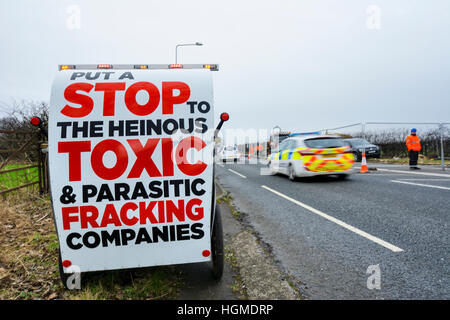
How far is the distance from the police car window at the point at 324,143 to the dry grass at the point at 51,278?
663cm

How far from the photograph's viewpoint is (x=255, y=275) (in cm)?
269

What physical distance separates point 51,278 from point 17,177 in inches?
188

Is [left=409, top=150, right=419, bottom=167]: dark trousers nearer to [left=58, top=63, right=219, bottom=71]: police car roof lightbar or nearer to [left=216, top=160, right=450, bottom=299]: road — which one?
[left=216, top=160, right=450, bottom=299]: road

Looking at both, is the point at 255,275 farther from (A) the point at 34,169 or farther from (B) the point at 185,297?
(A) the point at 34,169

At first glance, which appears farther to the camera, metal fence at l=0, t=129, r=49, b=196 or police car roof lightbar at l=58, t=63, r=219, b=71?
metal fence at l=0, t=129, r=49, b=196

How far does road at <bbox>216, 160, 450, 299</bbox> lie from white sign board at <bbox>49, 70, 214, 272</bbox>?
50.9 inches

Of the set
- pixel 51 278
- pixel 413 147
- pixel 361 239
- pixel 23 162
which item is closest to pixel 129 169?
pixel 51 278

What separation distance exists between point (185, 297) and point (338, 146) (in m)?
7.29

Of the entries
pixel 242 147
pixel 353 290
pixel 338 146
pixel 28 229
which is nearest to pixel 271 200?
pixel 338 146

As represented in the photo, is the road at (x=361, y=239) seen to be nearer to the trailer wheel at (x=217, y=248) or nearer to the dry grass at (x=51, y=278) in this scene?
the trailer wheel at (x=217, y=248)

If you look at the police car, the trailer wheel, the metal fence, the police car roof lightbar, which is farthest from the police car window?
the metal fence

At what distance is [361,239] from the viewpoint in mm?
3520

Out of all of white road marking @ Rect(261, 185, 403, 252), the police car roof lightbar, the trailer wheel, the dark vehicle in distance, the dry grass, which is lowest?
the dry grass

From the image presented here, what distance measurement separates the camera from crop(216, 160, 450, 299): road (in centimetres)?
241
